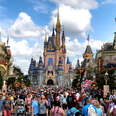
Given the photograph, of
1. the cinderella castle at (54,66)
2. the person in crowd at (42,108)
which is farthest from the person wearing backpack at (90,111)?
the cinderella castle at (54,66)

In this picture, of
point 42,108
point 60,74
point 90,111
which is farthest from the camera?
point 60,74

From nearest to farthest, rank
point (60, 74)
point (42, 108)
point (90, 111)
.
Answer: point (90, 111)
point (42, 108)
point (60, 74)

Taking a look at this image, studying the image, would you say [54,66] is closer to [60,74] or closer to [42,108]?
[60,74]

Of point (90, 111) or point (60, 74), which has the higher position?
point (60, 74)

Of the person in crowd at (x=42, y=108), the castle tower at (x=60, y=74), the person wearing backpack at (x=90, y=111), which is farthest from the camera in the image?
the castle tower at (x=60, y=74)

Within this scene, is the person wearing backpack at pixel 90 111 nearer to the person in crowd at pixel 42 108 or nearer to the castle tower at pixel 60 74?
the person in crowd at pixel 42 108

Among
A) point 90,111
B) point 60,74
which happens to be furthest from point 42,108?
point 60,74

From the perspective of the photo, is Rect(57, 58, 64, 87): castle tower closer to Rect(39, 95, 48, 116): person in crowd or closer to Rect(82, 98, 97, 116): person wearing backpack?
Rect(39, 95, 48, 116): person in crowd

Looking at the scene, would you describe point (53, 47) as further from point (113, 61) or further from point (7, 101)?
point (7, 101)

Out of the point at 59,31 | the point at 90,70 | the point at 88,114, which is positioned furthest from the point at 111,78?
the point at 59,31

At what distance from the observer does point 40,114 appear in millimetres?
12273

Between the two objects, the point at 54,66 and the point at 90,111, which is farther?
the point at 54,66

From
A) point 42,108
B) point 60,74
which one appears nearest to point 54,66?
point 60,74

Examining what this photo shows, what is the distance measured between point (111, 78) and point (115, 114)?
36.9 m
